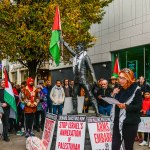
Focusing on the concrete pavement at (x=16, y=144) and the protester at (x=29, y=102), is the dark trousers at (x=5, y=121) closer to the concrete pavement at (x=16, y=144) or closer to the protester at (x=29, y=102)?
the concrete pavement at (x=16, y=144)

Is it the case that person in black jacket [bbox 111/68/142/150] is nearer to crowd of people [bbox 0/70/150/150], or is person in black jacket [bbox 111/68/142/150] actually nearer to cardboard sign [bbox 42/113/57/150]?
crowd of people [bbox 0/70/150/150]

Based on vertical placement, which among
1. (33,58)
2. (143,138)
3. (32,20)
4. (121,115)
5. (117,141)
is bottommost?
(143,138)

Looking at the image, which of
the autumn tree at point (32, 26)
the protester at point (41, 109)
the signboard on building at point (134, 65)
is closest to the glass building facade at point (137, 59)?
the signboard on building at point (134, 65)

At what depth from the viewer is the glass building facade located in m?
19.5

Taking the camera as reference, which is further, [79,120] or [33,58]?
[33,58]

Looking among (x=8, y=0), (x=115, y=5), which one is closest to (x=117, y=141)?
(x=8, y=0)

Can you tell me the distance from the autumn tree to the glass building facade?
3.19 meters

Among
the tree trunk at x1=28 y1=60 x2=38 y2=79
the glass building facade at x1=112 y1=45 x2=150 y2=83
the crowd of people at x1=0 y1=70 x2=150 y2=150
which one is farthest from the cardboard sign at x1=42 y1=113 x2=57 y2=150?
the tree trunk at x1=28 y1=60 x2=38 y2=79

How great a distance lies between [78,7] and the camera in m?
19.3

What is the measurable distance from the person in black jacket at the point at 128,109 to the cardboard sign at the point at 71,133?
2.25 metres

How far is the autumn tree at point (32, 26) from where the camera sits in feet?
59.6

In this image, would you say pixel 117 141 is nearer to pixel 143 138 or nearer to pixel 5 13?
pixel 143 138

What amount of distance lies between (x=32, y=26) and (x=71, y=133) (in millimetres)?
11199

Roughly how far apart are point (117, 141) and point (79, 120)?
2335mm
